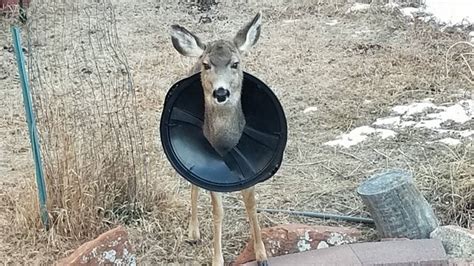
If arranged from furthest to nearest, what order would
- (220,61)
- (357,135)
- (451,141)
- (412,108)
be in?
(412,108)
(357,135)
(451,141)
(220,61)

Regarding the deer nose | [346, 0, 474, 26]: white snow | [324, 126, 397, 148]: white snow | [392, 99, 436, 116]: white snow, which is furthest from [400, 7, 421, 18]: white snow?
the deer nose

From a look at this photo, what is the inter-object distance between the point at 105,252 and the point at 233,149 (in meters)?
0.88

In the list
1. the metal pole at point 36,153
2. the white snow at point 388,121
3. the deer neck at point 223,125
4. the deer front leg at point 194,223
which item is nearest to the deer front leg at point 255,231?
the deer neck at point 223,125

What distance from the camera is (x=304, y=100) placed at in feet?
24.3

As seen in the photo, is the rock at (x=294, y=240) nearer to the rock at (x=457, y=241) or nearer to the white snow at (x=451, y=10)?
the rock at (x=457, y=241)

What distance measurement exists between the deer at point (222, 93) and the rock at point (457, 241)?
0.97m

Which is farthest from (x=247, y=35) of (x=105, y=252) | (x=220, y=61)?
(x=105, y=252)

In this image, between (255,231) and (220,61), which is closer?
(220,61)

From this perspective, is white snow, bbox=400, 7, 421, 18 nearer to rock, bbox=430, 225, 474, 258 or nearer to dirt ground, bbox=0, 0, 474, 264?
dirt ground, bbox=0, 0, 474, 264

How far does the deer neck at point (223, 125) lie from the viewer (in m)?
4.39

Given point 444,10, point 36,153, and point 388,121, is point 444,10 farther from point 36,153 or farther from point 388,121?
point 36,153

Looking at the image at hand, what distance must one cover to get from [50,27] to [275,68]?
2854 mm

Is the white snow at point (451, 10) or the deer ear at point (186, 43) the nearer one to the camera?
the deer ear at point (186, 43)

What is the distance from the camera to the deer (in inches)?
168
